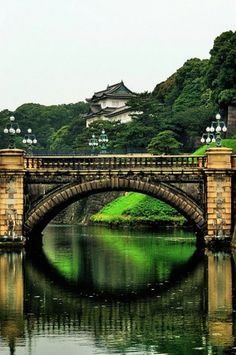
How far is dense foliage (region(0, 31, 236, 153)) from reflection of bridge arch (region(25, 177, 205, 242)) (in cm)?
1823

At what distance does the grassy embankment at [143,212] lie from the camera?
85.8 metres

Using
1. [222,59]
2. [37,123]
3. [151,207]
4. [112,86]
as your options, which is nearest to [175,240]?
[151,207]

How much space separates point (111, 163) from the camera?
212 ft

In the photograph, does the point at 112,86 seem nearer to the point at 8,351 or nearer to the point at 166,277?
the point at 166,277

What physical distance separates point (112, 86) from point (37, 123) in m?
30.4

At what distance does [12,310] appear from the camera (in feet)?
125

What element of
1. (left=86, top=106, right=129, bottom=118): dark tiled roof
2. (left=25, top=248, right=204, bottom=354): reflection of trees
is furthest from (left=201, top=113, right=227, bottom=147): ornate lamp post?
(left=86, top=106, right=129, bottom=118): dark tiled roof

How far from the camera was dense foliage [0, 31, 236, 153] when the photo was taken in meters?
100

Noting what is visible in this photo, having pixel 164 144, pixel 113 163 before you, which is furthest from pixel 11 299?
pixel 164 144

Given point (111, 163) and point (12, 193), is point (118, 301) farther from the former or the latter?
point (111, 163)

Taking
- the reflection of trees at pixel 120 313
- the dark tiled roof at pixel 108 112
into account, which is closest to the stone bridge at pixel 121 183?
the reflection of trees at pixel 120 313

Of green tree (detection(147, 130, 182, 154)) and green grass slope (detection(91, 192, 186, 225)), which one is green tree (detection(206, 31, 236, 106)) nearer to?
green tree (detection(147, 130, 182, 154))

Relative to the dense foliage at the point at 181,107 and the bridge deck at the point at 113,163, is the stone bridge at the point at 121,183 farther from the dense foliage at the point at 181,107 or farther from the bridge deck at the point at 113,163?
the dense foliage at the point at 181,107

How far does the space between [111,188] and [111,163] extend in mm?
1475
